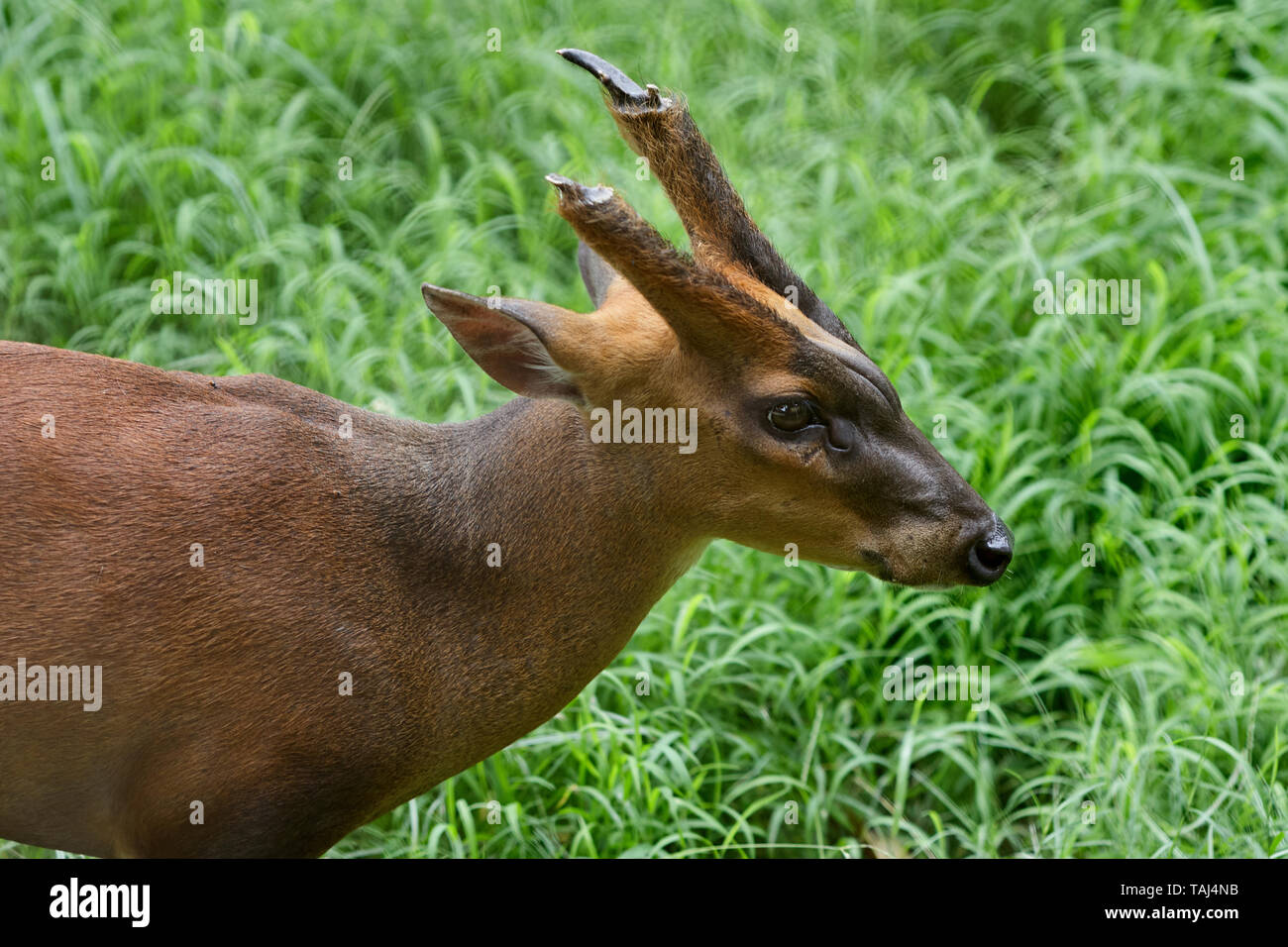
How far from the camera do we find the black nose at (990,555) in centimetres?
405

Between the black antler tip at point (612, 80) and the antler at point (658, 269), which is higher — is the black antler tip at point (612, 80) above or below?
above

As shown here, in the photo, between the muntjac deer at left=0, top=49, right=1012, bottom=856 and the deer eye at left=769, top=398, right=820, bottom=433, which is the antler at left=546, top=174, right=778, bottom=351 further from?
the deer eye at left=769, top=398, right=820, bottom=433

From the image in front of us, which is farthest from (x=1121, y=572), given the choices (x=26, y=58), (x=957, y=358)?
(x=26, y=58)

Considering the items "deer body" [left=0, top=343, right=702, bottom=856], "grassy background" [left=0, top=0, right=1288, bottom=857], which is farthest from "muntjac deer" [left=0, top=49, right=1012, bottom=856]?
"grassy background" [left=0, top=0, right=1288, bottom=857]

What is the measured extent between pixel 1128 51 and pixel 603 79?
5.01 m

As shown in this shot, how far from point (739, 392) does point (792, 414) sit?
14cm

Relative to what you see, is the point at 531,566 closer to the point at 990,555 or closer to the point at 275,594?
the point at 275,594

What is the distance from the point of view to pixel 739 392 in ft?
13.0

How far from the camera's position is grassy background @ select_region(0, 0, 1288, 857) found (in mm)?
5473

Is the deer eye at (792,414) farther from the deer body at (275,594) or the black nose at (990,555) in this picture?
the black nose at (990,555)

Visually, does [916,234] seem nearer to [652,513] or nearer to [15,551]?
[652,513]

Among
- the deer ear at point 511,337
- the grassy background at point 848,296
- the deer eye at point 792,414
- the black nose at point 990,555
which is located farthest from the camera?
the grassy background at point 848,296

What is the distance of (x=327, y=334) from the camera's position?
682 cm

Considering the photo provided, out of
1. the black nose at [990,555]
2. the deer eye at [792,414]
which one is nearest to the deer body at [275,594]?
the deer eye at [792,414]
